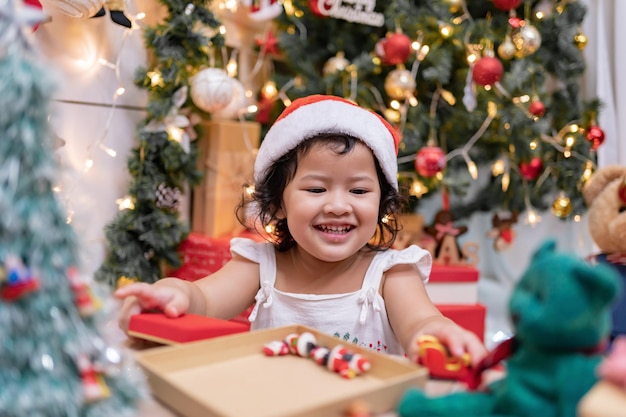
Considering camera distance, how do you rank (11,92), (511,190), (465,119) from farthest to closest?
(511,190) < (465,119) < (11,92)

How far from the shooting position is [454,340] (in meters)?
0.63

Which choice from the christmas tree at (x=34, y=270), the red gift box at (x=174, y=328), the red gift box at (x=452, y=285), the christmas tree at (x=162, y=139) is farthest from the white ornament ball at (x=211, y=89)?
the christmas tree at (x=34, y=270)

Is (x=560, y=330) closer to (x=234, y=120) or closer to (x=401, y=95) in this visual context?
(x=401, y=95)

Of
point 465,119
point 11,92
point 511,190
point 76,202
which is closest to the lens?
point 11,92

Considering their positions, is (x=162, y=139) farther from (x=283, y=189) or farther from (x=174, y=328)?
(x=174, y=328)

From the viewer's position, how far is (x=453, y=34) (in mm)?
1880

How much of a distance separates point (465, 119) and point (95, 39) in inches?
47.5

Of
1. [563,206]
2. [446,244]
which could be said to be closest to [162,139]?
[446,244]

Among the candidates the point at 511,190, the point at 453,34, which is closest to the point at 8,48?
the point at 453,34

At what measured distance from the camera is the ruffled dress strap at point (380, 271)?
99 centimetres

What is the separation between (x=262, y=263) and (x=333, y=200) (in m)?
0.22

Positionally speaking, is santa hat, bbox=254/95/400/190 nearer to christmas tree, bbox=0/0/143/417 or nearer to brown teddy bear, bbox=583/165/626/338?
christmas tree, bbox=0/0/143/417

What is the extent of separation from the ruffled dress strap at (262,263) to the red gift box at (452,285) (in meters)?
0.80

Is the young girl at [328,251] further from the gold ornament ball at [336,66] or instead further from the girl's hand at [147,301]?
the gold ornament ball at [336,66]
